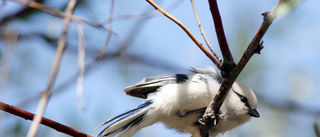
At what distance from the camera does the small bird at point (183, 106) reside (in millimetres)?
2742

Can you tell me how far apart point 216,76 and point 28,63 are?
242cm

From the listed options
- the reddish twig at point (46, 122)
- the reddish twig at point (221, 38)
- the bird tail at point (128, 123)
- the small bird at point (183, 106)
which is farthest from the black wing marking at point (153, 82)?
the reddish twig at point (46, 122)

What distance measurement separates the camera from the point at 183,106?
2844 millimetres

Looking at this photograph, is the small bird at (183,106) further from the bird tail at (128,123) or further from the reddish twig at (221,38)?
the reddish twig at (221,38)

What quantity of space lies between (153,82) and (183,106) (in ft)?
1.19

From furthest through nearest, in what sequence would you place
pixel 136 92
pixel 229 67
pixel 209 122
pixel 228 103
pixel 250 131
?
1. pixel 250 131
2. pixel 136 92
3. pixel 228 103
4. pixel 209 122
5. pixel 229 67

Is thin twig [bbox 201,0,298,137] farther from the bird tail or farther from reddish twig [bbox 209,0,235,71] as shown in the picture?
the bird tail

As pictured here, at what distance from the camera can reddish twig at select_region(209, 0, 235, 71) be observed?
5.94 ft

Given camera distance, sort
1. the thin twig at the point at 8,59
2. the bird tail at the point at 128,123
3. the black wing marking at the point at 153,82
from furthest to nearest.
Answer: the black wing marking at the point at 153,82
the bird tail at the point at 128,123
the thin twig at the point at 8,59

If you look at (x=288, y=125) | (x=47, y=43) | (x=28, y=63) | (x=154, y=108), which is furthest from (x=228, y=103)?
(x=28, y=63)

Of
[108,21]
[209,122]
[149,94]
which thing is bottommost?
[209,122]

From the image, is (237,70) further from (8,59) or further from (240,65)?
(8,59)

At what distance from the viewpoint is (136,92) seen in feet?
10.4

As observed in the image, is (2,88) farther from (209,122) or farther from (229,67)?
(209,122)
